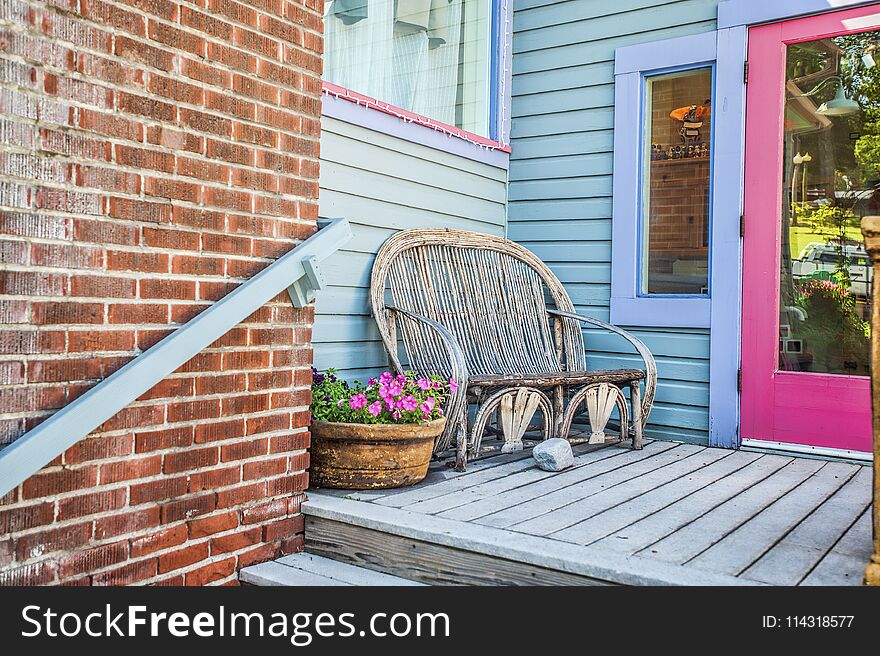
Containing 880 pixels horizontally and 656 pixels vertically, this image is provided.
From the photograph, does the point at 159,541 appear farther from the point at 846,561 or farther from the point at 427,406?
the point at 846,561

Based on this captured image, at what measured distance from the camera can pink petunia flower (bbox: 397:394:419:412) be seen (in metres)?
2.66

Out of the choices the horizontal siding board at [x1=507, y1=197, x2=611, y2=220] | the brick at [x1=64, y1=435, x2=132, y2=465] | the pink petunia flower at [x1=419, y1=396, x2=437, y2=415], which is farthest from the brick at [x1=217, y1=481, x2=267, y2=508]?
the horizontal siding board at [x1=507, y1=197, x2=611, y2=220]

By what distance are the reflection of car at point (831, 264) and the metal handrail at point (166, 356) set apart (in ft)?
7.28

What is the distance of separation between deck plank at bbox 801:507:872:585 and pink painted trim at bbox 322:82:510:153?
2507 mm

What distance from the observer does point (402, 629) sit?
75.3 inches

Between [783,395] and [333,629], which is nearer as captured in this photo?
[333,629]

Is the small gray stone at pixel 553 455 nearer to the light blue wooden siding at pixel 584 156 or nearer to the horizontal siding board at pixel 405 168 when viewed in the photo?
the light blue wooden siding at pixel 584 156

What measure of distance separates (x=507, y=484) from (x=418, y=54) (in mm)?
2223

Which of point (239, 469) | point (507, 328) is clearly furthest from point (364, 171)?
point (239, 469)

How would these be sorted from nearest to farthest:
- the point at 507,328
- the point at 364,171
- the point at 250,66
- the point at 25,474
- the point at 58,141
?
the point at 25,474 < the point at 58,141 < the point at 250,66 < the point at 364,171 < the point at 507,328

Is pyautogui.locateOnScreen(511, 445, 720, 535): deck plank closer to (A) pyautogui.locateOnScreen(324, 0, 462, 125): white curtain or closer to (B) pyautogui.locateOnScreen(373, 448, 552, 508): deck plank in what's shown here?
(B) pyautogui.locateOnScreen(373, 448, 552, 508): deck plank

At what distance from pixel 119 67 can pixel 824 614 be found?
6.90 feet

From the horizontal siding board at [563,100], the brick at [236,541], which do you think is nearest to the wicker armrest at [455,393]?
the brick at [236,541]

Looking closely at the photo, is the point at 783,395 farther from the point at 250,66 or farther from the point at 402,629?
the point at 250,66
